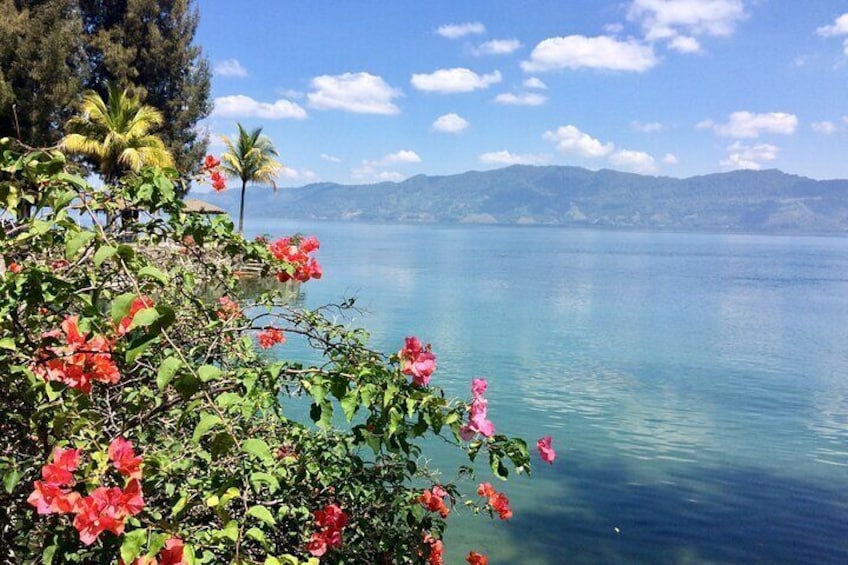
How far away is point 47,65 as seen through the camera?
20438 millimetres

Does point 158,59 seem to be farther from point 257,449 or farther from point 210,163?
point 257,449

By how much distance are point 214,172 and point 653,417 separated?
10.9 m

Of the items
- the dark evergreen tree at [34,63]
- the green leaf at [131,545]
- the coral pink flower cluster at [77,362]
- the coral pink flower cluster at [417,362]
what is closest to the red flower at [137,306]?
the coral pink flower cluster at [77,362]

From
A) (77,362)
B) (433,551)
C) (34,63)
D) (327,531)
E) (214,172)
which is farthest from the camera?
(34,63)

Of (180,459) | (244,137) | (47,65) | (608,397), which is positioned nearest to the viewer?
(180,459)

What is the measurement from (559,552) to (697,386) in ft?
32.5

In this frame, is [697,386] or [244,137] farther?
[244,137]

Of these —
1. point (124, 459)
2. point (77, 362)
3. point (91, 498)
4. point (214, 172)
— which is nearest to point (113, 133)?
point (214, 172)

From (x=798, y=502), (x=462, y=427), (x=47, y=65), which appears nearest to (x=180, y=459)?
(x=462, y=427)

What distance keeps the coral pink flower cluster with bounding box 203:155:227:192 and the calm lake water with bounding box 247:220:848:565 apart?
1382mm

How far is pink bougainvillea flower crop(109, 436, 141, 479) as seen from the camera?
191cm

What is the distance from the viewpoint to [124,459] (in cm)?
193

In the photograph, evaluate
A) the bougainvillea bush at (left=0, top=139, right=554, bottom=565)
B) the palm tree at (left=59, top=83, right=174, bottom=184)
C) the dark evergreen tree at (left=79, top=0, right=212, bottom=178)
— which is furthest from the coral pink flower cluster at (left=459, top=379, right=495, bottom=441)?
the dark evergreen tree at (left=79, top=0, right=212, bottom=178)

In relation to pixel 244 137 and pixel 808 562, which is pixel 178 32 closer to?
pixel 244 137
